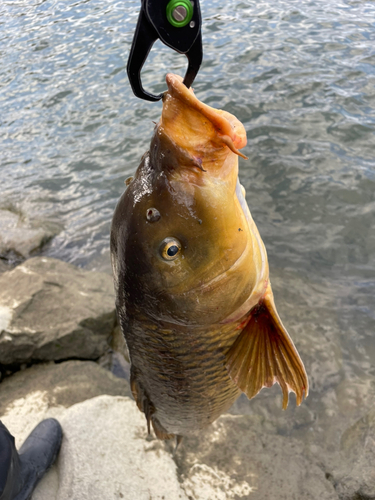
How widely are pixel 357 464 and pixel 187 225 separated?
270cm

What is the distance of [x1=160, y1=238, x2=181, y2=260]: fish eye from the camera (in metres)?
1.56

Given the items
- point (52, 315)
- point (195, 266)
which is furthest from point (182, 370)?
point (52, 315)

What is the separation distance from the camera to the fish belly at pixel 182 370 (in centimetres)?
187

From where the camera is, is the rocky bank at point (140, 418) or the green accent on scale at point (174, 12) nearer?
the green accent on scale at point (174, 12)

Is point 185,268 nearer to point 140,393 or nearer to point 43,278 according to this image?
point 140,393

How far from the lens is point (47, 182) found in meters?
7.74

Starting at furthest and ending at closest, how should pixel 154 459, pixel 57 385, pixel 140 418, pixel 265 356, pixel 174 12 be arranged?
pixel 57 385 → pixel 140 418 → pixel 154 459 → pixel 265 356 → pixel 174 12

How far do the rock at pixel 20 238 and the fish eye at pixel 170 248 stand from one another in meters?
5.36

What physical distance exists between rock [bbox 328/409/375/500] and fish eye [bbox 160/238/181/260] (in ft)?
8.27

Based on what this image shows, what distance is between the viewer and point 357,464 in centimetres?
317

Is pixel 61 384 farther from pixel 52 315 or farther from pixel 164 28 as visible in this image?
pixel 164 28

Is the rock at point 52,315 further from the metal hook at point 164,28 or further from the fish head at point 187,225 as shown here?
the metal hook at point 164,28

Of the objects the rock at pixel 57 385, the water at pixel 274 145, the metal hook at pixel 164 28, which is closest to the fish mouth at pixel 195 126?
the metal hook at pixel 164 28

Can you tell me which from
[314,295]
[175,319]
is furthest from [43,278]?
[175,319]
